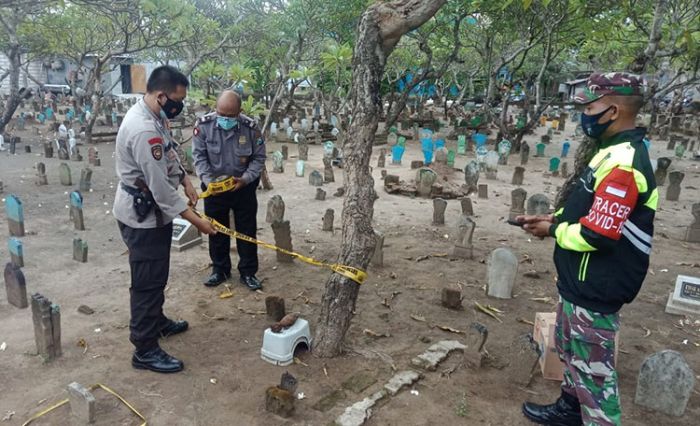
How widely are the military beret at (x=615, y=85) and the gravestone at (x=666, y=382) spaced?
1.69m

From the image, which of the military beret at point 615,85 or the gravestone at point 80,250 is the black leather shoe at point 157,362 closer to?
the gravestone at point 80,250

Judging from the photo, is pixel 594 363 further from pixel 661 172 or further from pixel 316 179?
pixel 661 172

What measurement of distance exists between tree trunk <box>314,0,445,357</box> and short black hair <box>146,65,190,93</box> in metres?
1.21

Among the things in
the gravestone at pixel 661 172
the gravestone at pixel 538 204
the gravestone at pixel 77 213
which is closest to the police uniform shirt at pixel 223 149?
the gravestone at pixel 77 213

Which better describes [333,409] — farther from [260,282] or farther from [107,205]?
[107,205]

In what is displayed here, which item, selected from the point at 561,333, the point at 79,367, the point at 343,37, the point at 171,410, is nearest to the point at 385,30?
the point at 561,333

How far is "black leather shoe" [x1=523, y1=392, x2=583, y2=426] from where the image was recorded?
300 centimetres

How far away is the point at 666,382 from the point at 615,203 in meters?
1.58

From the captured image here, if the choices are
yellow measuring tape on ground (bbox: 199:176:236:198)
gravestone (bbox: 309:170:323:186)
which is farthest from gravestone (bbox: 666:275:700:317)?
gravestone (bbox: 309:170:323:186)

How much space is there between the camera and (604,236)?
2342 mm

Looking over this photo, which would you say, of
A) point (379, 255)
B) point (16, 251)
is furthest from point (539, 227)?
point (16, 251)

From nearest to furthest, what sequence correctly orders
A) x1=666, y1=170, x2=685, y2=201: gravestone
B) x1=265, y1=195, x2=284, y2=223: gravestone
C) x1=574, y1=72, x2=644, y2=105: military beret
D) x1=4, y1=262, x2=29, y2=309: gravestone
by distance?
x1=574, y1=72, x2=644, y2=105: military beret, x1=4, y1=262, x2=29, y2=309: gravestone, x1=265, y1=195, x2=284, y2=223: gravestone, x1=666, y1=170, x2=685, y2=201: gravestone

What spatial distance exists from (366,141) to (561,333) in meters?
1.72

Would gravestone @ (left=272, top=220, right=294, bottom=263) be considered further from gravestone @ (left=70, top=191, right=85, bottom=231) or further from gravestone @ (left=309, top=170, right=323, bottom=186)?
gravestone @ (left=309, top=170, right=323, bottom=186)
